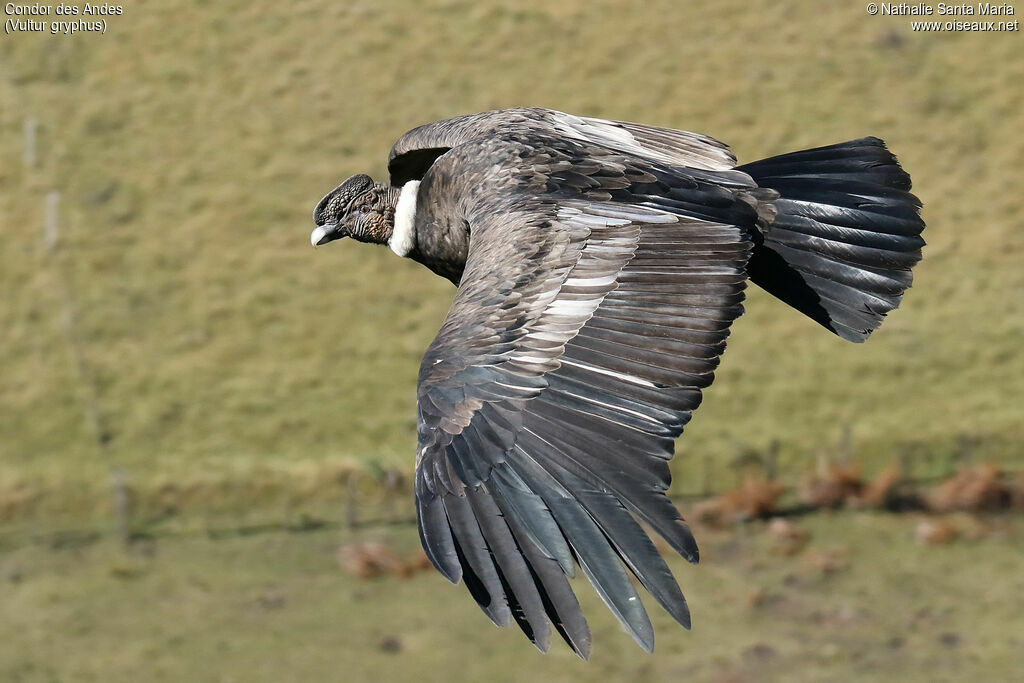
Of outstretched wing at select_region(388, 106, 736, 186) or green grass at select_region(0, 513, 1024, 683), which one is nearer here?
outstretched wing at select_region(388, 106, 736, 186)

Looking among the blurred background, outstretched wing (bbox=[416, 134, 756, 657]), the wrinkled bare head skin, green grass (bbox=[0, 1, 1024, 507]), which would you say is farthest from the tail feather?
green grass (bbox=[0, 1, 1024, 507])

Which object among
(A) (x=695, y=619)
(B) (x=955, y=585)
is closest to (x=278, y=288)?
(A) (x=695, y=619)

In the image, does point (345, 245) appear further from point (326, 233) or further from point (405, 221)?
point (405, 221)

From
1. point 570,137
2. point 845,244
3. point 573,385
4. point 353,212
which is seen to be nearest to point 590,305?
point 573,385

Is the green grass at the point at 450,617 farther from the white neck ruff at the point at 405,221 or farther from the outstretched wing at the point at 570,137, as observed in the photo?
the outstretched wing at the point at 570,137

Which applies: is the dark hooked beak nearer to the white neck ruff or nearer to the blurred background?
the white neck ruff

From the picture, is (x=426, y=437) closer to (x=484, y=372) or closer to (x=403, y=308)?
(x=484, y=372)

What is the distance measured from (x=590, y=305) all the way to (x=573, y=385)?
1.70 ft

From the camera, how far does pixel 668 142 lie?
Result: 9680 mm

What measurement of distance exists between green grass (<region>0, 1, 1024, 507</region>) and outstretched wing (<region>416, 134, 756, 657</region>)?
14966 mm

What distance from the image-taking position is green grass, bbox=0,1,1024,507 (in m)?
23.0

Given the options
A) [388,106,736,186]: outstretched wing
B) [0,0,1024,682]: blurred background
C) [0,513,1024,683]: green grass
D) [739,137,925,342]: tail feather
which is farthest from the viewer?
[0,0,1024,682]: blurred background

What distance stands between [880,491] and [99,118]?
15.1 meters

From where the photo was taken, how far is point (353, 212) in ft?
34.0
